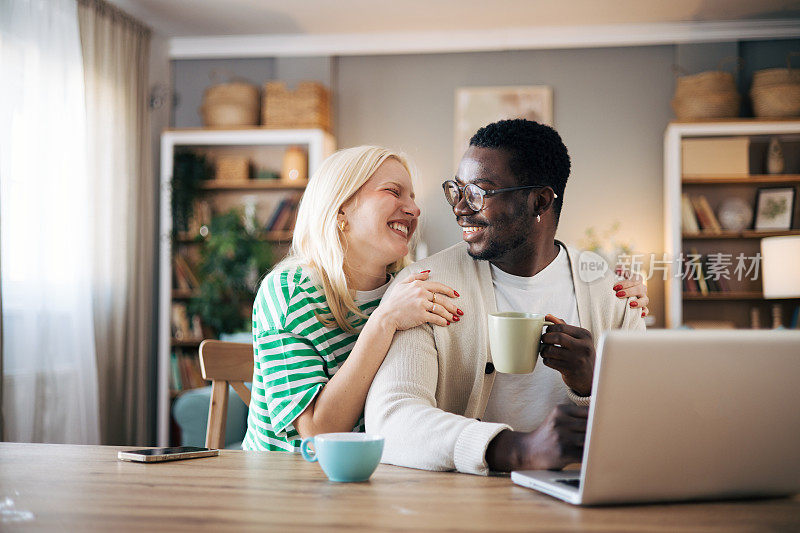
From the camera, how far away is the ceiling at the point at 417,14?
4184 millimetres

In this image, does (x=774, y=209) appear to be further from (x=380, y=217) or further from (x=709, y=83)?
(x=380, y=217)

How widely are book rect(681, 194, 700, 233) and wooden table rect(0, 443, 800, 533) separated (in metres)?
3.63

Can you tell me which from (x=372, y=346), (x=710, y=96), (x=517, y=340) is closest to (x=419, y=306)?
(x=372, y=346)

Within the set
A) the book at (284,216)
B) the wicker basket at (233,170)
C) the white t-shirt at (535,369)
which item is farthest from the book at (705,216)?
the white t-shirt at (535,369)

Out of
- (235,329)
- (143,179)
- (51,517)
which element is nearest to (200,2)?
(143,179)

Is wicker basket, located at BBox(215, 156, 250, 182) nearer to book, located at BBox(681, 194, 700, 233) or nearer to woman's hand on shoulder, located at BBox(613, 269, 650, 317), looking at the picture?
book, located at BBox(681, 194, 700, 233)

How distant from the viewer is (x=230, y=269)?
168 inches

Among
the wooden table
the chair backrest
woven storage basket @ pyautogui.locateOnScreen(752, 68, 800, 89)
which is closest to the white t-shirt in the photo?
the wooden table

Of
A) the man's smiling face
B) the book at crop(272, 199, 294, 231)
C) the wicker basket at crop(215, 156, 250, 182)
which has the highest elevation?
the wicker basket at crop(215, 156, 250, 182)

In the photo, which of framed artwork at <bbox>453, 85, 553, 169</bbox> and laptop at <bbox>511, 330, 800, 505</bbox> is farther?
framed artwork at <bbox>453, 85, 553, 169</bbox>

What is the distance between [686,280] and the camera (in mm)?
4266

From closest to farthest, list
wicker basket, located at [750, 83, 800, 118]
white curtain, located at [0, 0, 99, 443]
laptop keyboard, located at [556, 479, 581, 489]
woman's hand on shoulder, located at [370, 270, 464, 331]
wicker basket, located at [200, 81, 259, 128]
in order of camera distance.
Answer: laptop keyboard, located at [556, 479, 581, 489]
woman's hand on shoulder, located at [370, 270, 464, 331]
white curtain, located at [0, 0, 99, 443]
wicker basket, located at [750, 83, 800, 118]
wicker basket, located at [200, 81, 259, 128]

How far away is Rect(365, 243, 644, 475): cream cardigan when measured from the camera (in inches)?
41.1

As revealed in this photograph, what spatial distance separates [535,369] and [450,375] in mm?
179
